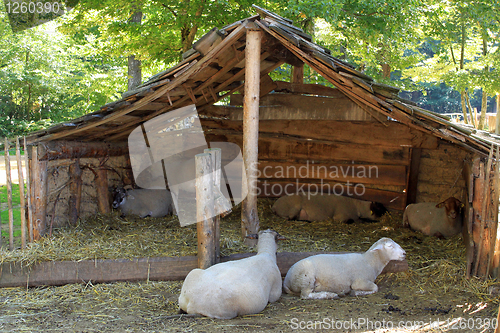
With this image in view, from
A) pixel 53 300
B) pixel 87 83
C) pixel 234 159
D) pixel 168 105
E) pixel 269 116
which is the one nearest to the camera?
pixel 53 300

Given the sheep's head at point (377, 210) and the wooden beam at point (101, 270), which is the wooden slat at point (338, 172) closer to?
the sheep's head at point (377, 210)

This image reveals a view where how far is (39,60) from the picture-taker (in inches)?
778

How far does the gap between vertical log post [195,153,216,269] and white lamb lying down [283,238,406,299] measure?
1067 mm

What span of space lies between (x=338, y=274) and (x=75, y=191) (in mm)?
4945

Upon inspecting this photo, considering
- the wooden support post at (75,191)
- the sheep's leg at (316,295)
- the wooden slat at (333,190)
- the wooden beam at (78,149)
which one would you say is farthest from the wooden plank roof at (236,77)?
the sheep's leg at (316,295)

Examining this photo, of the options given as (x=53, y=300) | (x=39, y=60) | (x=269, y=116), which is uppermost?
(x=39, y=60)

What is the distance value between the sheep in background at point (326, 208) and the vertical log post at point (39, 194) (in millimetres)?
4484

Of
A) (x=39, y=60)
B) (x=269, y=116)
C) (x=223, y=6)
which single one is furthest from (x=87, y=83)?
(x=269, y=116)

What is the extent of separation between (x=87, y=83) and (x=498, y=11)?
16.6m

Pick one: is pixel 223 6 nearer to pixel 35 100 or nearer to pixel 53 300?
pixel 53 300

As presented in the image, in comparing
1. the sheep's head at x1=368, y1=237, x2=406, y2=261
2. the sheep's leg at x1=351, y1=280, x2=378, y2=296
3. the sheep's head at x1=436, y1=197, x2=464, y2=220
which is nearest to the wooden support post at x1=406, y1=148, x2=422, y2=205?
the sheep's head at x1=436, y1=197, x2=464, y2=220

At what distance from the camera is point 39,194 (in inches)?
244

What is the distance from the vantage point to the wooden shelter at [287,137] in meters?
5.10

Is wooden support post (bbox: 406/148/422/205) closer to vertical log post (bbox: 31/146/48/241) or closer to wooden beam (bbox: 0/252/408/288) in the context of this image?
wooden beam (bbox: 0/252/408/288)
